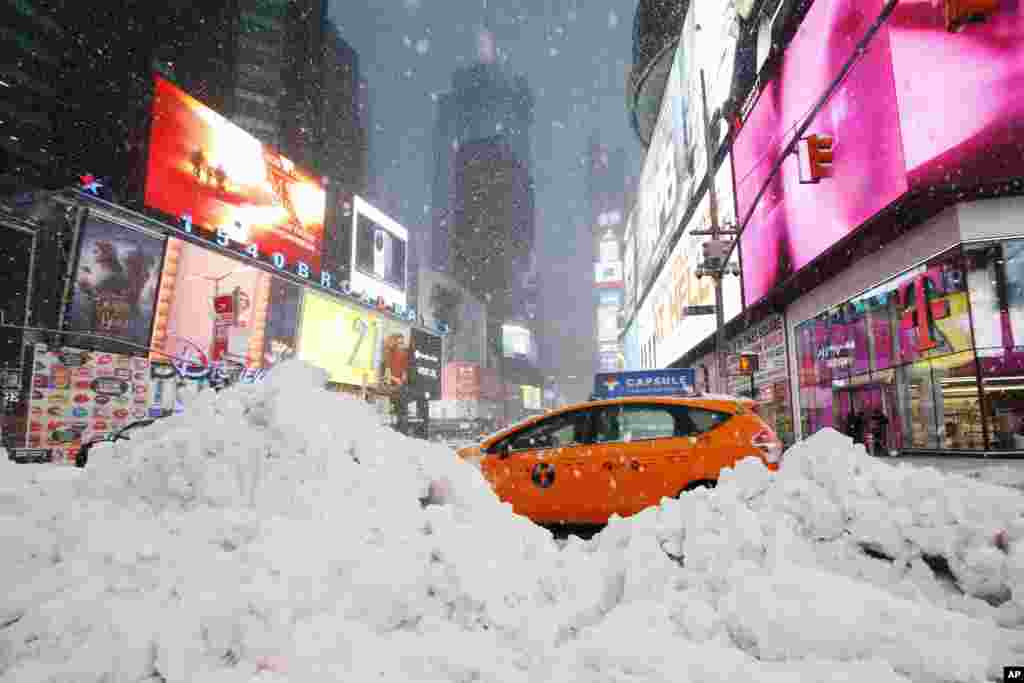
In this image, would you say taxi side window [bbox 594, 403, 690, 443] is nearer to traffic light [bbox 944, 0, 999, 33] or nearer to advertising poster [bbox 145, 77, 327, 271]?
traffic light [bbox 944, 0, 999, 33]

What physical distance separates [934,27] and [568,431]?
12226mm

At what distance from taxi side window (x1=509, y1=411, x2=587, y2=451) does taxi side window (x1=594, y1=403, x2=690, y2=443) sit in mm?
220

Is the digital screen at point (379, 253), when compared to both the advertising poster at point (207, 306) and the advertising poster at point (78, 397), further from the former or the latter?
the advertising poster at point (78, 397)

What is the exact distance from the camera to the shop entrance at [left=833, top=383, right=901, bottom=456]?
15008mm

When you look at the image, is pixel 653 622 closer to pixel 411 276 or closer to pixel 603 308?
pixel 603 308

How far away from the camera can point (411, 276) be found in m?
128

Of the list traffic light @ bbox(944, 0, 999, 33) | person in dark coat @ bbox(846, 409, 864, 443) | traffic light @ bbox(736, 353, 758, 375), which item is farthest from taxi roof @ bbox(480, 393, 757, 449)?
person in dark coat @ bbox(846, 409, 864, 443)

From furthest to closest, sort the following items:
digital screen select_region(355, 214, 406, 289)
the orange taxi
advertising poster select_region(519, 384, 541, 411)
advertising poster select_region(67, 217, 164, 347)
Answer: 1. advertising poster select_region(519, 384, 541, 411)
2. digital screen select_region(355, 214, 406, 289)
3. advertising poster select_region(67, 217, 164, 347)
4. the orange taxi

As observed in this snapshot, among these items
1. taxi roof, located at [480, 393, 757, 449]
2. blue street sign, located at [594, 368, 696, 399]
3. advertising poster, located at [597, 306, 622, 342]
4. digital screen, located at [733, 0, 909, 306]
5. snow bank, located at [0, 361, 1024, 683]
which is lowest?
snow bank, located at [0, 361, 1024, 683]

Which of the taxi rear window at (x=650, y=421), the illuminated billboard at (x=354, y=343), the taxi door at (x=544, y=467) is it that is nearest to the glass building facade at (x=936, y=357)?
the taxi rear window at (x=650, y=421)

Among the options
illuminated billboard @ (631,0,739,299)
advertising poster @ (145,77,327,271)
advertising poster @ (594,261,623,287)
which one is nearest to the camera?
advertising poster @ (145,77,327,271)

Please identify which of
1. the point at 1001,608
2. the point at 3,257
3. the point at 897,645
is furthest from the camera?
the point at 3,257

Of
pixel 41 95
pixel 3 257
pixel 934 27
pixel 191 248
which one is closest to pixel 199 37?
pixel 41 95

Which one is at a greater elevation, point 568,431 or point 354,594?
point 568,431
